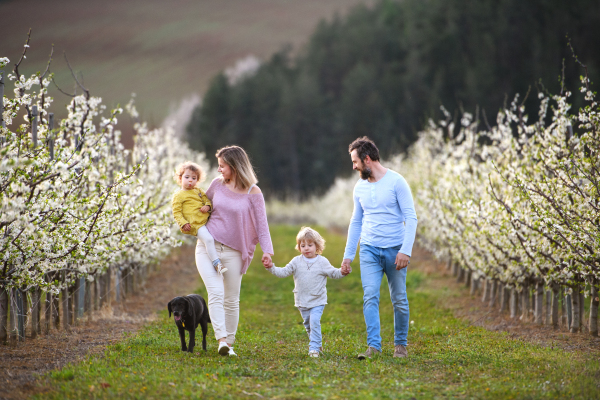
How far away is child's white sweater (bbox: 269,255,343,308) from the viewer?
22.0ft

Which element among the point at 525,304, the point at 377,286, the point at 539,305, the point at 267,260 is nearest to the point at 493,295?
the point at 525,304

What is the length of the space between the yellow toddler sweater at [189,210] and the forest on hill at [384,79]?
85.6 ft

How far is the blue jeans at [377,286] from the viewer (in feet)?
21.2

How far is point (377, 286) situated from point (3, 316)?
4682 millimetres

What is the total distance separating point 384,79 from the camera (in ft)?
170

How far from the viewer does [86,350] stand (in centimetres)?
714

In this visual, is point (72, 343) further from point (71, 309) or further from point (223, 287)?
point (223, 287)

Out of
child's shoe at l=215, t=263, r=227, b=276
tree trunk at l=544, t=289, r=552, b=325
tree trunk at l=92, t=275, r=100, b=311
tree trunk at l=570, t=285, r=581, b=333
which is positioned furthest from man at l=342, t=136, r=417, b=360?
tree trunk at l=92, t=275, r=100, b=311

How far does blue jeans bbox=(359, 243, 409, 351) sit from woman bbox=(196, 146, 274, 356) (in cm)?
111

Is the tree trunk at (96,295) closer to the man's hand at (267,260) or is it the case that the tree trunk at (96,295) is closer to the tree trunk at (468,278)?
the man's hand at (267,260)

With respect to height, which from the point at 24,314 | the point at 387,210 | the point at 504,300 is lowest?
the point at 504,300

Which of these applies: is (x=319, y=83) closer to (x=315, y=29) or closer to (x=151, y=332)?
(x=315, y=29)

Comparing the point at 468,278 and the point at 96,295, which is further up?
the point at 96,295

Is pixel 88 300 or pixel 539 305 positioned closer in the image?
pixel 539 305
